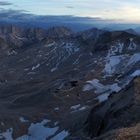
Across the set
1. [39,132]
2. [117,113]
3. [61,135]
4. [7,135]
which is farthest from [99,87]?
[117,113]

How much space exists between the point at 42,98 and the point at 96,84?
809 inches

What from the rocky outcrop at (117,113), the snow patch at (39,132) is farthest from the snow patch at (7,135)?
the rocky outcrop at (117,113)

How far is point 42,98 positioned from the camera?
156625mm

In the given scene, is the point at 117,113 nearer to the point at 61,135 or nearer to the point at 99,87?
the point at 61,135

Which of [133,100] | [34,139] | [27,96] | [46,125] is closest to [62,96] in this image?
[27,96]

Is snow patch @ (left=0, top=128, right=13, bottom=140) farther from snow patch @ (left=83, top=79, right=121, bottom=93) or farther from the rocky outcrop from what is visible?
snow patch @ (left=83, top=79, right=121, bottom=93)

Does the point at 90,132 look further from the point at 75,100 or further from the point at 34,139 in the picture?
the point at 75,100

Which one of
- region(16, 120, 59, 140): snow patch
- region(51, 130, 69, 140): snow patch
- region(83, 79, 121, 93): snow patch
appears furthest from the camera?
region(83, 79, 121, 93): snow patch

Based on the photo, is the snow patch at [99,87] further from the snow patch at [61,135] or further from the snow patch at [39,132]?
the snow patch at [61,135]

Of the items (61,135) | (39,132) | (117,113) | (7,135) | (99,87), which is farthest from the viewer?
(99,87)

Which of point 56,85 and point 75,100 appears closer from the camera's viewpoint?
point 75,100

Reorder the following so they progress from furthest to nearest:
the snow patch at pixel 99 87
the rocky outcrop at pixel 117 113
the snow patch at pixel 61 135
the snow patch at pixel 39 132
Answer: the snow patch at pixel 99 87
the snow patch at pixel 39 132
the snow patch at pixel 61 135
the rocky outcrop at pixel 117 113

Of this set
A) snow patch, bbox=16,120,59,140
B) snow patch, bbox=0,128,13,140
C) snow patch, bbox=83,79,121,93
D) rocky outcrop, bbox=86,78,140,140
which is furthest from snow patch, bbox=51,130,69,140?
snow patch, bbox=83,79,121,93

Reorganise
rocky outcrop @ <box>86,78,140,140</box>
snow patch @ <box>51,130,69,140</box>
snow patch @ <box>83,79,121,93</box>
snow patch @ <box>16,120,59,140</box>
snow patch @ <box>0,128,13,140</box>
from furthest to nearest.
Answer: snow patch @ <box>83,79,121,93</box> → snow patch @ <box>0,128,13,140</box> → snow patch @ <box>16,120,59,140</box> → snow patch @ <box>51,130,69,140</box> → rocky outcrop @ <box>86,78,140,140</box>
